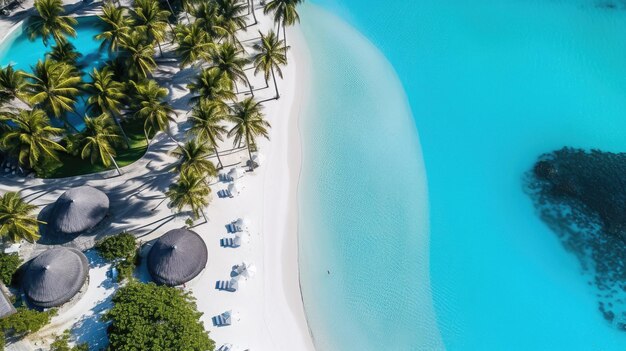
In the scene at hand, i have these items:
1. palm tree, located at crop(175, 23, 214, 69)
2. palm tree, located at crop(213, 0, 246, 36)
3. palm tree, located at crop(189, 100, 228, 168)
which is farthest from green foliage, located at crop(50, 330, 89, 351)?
palm tree, located at crop(213, 0, 246, 36)

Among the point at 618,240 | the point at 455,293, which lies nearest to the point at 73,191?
the point at 455,293

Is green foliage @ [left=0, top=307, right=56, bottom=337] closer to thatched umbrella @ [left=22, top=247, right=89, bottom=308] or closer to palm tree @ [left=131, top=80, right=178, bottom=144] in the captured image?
thatched umbrella @ [left=22, top=247, right=89, bottom=308]

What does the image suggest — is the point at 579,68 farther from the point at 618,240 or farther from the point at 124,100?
the point at 124,100

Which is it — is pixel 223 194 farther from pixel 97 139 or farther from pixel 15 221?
pixel 15 221

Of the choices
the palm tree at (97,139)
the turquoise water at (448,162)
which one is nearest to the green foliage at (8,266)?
the palm tree at (97,139)

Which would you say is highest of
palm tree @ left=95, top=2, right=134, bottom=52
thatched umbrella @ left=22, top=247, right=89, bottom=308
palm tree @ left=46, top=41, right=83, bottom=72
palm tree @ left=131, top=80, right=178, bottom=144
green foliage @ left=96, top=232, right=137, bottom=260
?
palm tree @ left=95, top=2, right=134, bottom=52

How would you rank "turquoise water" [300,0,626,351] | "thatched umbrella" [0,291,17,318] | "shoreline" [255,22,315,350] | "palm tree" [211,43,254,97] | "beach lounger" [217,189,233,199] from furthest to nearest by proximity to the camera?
"palm tree" [211,43,254,97]
"beach lounger" [217,189,233,199]
"turquoise water" [300,0,626,351]
"shoreline" [255,22,315,350]
"thatched umbrella" [0,291,17,318]

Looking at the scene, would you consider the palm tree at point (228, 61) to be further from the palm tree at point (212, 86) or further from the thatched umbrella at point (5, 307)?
the thatched umbrella at point (5, 307)
